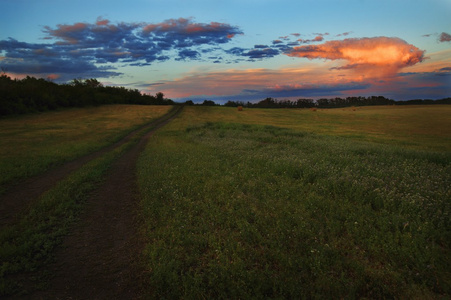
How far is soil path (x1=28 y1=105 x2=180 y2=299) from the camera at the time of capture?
557 cm

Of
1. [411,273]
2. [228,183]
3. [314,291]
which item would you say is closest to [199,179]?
[228,183]

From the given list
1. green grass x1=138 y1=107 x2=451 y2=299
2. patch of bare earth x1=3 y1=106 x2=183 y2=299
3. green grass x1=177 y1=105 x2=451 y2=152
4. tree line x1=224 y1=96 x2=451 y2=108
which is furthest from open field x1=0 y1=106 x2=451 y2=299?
tree line x1=224 y1=96 x2=451 y2=108

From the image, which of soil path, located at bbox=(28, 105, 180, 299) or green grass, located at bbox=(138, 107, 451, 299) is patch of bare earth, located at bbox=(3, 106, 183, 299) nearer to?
soil path, located at bbox=(28, 105, 180, 299)

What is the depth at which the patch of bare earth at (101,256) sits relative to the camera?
557 cm

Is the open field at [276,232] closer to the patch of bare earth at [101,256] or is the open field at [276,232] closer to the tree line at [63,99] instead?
the patch of bare earth at [101,256]

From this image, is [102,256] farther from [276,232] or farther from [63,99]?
[63,99]

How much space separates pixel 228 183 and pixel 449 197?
838 cm

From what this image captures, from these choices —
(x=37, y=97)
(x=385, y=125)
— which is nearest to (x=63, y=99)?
(x=37, y=97)

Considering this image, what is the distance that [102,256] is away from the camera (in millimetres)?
6844

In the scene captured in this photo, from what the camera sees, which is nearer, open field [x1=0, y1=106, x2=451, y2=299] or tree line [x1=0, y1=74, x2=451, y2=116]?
open field [x1=0, y1=106, x2=451, y2=299]

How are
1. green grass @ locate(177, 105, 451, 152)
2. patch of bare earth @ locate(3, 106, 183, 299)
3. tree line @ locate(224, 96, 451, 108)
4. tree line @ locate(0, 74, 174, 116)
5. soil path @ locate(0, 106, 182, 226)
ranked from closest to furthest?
1. patch of bare earth @ locate(3, 106, 183, 299)
2. soil path @ locate(0, 106, 182, 226)
3. green grass @ locate(177, 105, 451, 152)
4. tree line @ locate(0, 74, 174, 116)
5. tree line @ locate(224, 96, 451, 108)

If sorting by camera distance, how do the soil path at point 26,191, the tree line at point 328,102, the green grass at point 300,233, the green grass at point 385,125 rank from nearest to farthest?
the green grass at point 300,233, the soil path at point 26,191, the green grass at point 385,125, the tree line at point 328,102

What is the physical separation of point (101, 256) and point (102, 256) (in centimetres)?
3

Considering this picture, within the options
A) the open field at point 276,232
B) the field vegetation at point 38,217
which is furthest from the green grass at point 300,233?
the field vegetation at point 38,217
